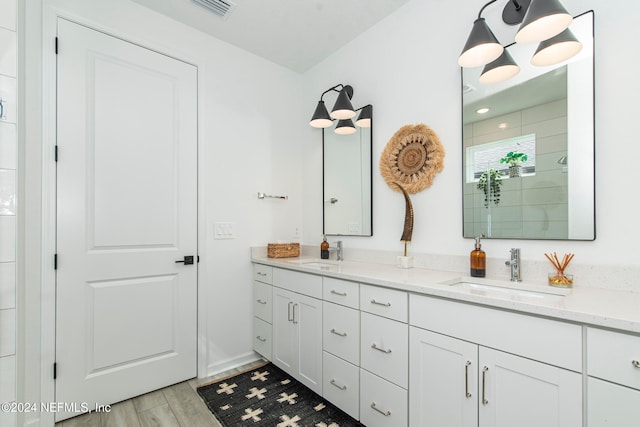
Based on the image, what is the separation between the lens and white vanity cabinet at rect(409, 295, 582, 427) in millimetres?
1005

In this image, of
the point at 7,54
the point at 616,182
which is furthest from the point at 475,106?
the point at 7,54

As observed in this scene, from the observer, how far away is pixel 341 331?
178 cm

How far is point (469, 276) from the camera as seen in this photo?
1.68 m

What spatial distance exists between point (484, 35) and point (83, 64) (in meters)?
2.28

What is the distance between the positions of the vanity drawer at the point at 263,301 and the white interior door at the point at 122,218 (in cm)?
50

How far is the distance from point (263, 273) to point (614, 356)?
6.83ft

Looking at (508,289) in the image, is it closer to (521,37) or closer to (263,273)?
(521,37)

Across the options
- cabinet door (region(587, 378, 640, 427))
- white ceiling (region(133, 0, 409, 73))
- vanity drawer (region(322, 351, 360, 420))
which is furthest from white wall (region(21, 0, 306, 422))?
cabinet door (region(587, 378, 640, 427))

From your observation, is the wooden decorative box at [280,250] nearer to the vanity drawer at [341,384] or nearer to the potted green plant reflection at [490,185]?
the vanity drawer at [341,384]

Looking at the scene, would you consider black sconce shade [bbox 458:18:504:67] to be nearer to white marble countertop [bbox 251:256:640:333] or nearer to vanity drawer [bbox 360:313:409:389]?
white marble countertop [bbox 251:256:640:333]

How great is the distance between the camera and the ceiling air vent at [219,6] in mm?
2076

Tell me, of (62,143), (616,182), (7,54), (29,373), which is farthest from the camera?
(62,143)

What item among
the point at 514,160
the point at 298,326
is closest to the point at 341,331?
the point at 298,326

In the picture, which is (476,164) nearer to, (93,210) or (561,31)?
(561,31)
